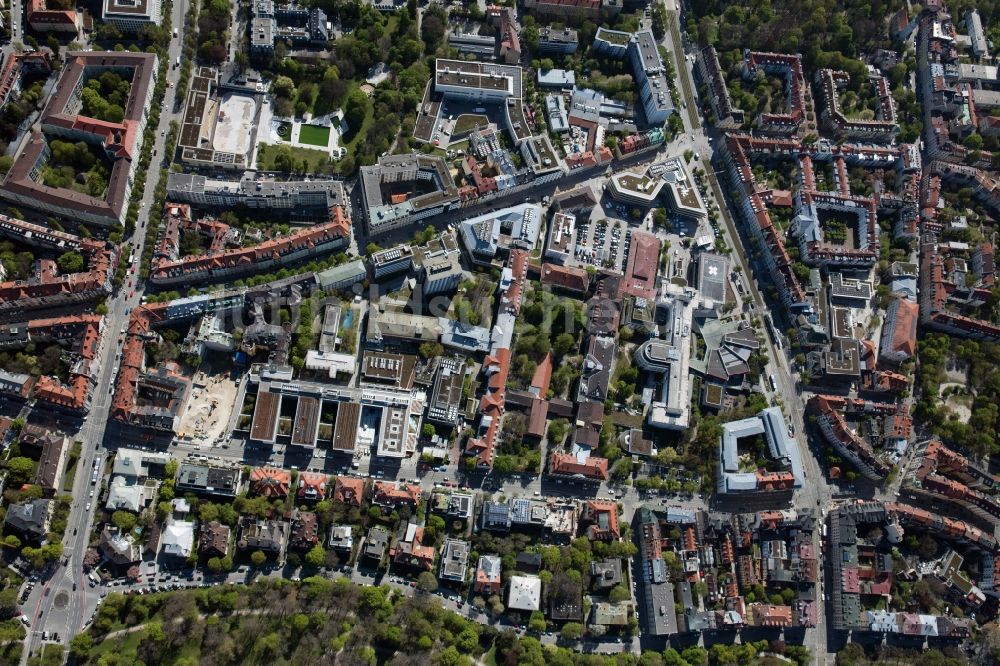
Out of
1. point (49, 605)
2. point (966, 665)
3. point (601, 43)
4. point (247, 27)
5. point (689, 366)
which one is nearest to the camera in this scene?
point (49, 605)

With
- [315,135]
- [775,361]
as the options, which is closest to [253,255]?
[315,135]

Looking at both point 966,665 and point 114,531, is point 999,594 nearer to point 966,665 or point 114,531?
point 966,665

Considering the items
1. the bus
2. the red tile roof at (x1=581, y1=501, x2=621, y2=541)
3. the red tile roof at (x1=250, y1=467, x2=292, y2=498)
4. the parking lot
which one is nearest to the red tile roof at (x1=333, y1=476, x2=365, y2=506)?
the red tile roof at (x1=250, y1=467, x2=292, y2=498)

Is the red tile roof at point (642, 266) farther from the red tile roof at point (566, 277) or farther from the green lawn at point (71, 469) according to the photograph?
the green lawn at point (71, 469)

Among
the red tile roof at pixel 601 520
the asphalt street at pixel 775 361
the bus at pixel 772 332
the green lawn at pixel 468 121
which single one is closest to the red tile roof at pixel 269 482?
the red tile roof at pixel 601 520

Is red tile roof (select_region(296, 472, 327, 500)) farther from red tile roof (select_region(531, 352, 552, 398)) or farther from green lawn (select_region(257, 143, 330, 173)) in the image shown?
green lawn (select_region(257, 143, 330, 173))

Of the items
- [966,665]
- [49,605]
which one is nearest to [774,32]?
[966,665]

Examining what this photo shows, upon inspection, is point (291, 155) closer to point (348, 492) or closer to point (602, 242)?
point (602, 242)
